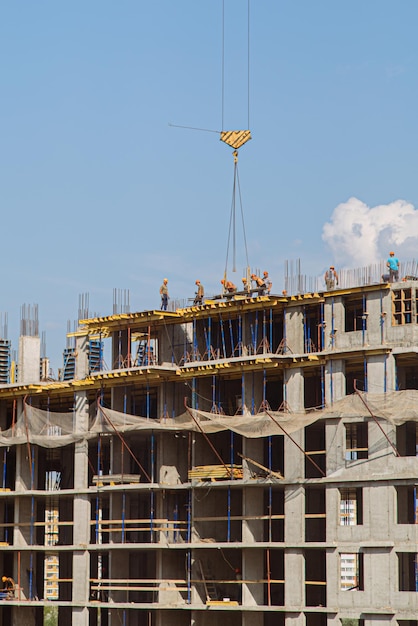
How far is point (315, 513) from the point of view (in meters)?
71.6

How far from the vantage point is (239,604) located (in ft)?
229

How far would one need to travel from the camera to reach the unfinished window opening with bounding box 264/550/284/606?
68.3m

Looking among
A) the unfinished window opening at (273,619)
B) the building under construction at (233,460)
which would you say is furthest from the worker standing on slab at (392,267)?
the unfinished window opening at (273,619)

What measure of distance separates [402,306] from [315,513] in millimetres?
12317

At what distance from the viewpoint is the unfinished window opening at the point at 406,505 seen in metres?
65.2

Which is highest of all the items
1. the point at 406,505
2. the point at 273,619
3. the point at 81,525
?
the point at 406,505

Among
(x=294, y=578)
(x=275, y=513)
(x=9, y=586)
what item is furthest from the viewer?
(x=9, y=586)

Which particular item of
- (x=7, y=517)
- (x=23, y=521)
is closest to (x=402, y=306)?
(x=23, y=521)

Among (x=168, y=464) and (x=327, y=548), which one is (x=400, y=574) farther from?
(x=168, y=464)

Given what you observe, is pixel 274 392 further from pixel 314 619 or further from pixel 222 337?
pixel 314 619

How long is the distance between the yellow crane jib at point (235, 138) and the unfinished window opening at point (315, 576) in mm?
21657

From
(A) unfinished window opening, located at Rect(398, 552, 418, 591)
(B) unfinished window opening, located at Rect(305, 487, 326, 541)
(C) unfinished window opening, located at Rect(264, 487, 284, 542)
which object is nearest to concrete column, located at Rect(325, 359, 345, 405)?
(B) unfinished window opening, located at Rect(305, 487, 326, 541)

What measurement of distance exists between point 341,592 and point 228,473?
28.9ft

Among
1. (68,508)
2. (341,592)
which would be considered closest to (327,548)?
(341,592)
